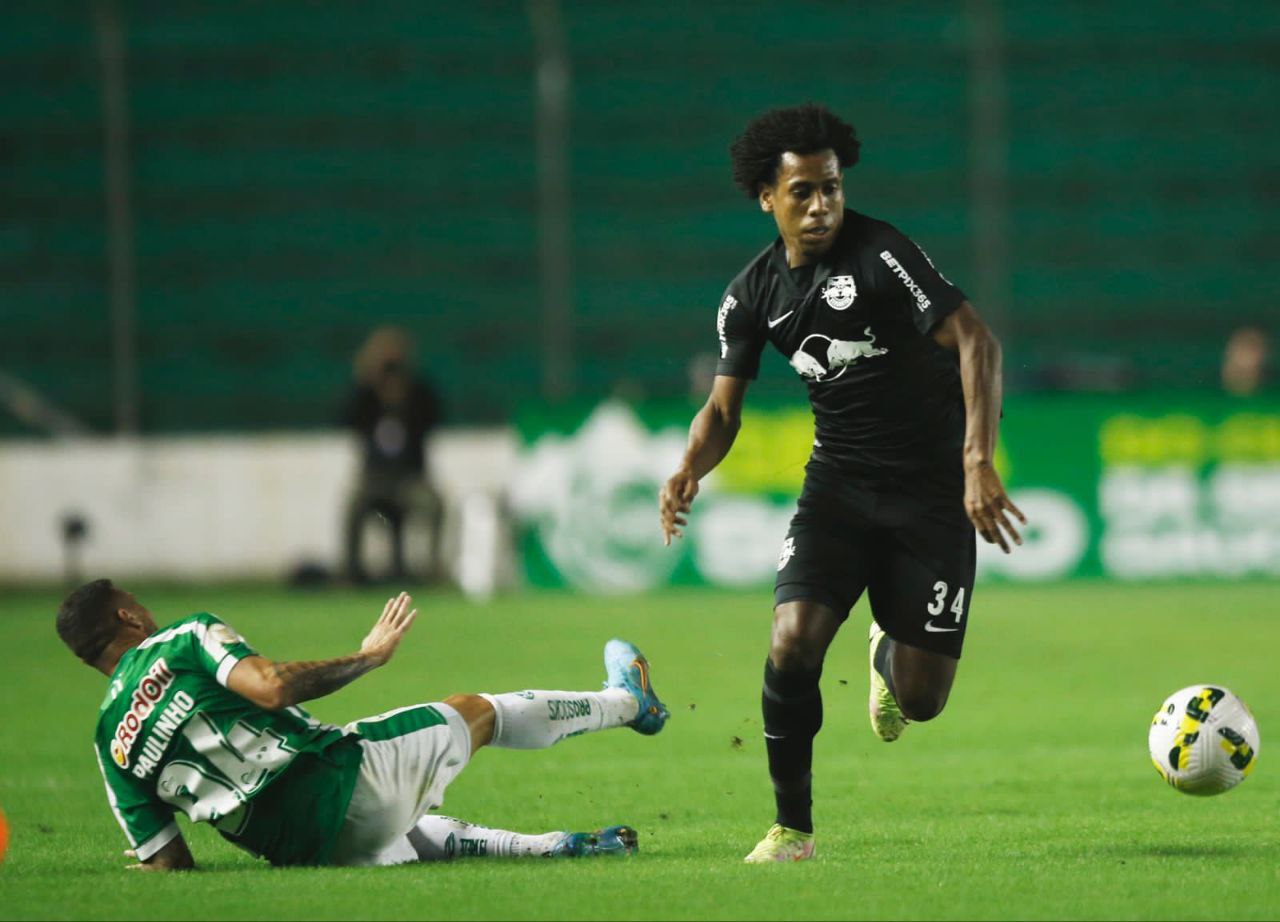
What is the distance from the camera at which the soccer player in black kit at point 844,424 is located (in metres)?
6.79

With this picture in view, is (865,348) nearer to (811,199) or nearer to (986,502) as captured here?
(811,199)

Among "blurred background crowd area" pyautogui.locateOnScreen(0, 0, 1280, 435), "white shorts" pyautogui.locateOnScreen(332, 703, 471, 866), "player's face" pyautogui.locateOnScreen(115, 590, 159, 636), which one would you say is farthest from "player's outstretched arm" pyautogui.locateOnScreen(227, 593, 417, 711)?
"blurred background crowd area" pyautogui.locateOnScreen(0, 0, 1280, 435)

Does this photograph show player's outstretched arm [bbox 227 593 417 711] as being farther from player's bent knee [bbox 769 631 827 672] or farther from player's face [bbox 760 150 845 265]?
player's face [bbox 760 150 845 265]

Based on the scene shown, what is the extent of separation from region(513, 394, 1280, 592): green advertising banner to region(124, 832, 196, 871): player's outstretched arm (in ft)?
40.6

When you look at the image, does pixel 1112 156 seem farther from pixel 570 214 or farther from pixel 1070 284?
pixel 570 214

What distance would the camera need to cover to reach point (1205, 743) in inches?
282

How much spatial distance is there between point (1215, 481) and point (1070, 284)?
14.0 ft

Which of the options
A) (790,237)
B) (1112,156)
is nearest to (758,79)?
(1112,156)

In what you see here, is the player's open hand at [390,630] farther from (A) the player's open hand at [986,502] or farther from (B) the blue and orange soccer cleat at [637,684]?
(A) the player's open hand at [986,502]

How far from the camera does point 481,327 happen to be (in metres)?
22.8

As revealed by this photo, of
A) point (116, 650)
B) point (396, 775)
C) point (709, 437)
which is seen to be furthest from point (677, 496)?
point (116, 650)

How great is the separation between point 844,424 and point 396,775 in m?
2.03

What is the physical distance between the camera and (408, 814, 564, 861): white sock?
6730 millimetres

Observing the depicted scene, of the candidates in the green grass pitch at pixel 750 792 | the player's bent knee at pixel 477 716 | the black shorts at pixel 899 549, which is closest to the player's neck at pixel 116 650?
the green grass pitch at pixel 750 792
